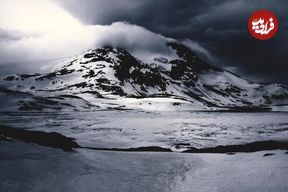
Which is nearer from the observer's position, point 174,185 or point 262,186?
point 262,186

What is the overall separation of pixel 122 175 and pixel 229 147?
11511 mm

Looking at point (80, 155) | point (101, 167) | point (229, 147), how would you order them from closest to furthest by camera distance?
1. point (101, 167)
2. point (80, 155)
3. point (229, 147)

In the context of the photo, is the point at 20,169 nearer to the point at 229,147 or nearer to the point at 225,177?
the point at 225,177

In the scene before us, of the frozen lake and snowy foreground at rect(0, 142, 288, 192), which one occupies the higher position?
the frozen lake

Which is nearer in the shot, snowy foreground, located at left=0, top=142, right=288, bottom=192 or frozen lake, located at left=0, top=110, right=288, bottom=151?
snowy foreground, located at left=0, top=142, right=288, bottom=192

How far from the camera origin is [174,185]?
9852 mm

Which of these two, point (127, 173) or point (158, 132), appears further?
point (158, 132)

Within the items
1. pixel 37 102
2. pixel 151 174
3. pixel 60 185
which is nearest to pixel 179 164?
pixel 151 174

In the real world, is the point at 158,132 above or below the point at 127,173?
above

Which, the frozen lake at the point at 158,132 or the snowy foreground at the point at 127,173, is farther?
the frozen lake at the point at 158,132

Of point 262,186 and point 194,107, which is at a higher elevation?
point 194,107

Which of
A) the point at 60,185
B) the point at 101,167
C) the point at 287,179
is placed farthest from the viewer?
the point at 101,167

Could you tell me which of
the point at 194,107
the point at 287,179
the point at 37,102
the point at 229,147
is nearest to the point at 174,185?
the point at 287,179

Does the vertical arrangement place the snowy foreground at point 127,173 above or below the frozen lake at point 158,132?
below
